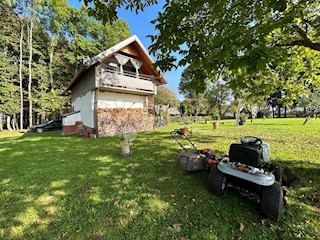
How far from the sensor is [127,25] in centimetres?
2389

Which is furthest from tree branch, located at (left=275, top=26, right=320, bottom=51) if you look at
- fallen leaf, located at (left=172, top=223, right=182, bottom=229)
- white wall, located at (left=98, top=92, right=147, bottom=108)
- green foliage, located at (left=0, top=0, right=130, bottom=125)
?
green foliage, located at (left=0, top=0, right=130, bottom=125)

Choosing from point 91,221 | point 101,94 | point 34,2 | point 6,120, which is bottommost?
point 91,221

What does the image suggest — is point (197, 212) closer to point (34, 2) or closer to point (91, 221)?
point (91, 221)

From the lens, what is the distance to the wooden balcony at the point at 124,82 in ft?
37.9

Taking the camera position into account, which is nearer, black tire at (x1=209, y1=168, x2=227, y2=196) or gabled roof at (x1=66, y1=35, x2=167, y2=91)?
black tire at (x1=209, y1=168, x2=227, y2=196)

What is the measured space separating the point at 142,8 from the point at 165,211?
13.0 ft

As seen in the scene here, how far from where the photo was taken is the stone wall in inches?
453

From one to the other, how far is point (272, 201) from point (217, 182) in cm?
89

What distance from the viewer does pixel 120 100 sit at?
13523 mm

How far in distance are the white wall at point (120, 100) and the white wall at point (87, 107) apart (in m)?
0.65

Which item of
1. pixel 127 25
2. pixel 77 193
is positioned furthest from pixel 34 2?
pixel 77 193

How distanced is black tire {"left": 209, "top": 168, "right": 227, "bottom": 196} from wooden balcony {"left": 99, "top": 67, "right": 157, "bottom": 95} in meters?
10.0

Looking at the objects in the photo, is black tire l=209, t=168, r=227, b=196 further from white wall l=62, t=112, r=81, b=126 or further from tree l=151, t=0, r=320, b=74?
white wall l=62, t=112, r=81, b=126

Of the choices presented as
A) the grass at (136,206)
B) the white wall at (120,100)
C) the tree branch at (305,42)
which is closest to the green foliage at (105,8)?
the grass at (136,206)
